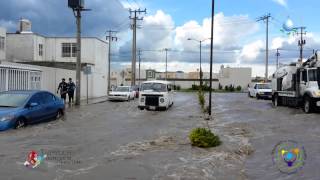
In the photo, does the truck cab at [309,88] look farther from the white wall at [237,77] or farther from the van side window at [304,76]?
the white wall at [237,77]

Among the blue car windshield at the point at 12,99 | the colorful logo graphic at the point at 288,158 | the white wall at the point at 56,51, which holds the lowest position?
the colorful logo graphic at the point at 288,158

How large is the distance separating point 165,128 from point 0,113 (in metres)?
5.89

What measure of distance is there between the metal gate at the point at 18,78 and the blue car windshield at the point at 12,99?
6.69m

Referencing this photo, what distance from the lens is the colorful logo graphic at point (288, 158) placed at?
31.8 ft

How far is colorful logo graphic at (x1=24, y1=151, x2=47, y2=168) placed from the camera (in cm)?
1010

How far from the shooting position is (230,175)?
30.7ft

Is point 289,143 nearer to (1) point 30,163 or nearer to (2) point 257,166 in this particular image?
(2) point 257,166

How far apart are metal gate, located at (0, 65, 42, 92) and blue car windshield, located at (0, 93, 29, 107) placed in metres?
6.69

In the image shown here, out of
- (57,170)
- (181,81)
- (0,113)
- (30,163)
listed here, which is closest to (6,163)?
(30,163)

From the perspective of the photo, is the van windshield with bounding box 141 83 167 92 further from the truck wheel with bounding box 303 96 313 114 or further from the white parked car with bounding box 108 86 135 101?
the white parked car with bounding box 108 86 135 101

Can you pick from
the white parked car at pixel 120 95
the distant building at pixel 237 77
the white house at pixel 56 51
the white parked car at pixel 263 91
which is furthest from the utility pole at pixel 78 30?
the distant building at pixel 237 77

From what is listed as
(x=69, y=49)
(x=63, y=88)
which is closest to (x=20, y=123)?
(x=63, y=88)

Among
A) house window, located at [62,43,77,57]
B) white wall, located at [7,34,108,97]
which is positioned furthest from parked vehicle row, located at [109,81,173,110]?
house window, located at [62,43,77,57]

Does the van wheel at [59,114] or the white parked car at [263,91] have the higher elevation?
the white parked car at [263,91]
